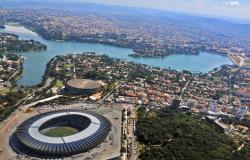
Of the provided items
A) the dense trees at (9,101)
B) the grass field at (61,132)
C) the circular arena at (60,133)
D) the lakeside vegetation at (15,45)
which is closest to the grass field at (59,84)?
the dense trees at (9,101)

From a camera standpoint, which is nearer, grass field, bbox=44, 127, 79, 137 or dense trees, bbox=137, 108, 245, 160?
dense trees, bbox=137, 108, 245, 160

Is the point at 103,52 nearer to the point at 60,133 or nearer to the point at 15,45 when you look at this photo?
the point at 15,45

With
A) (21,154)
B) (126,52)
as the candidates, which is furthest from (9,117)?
(126,52)

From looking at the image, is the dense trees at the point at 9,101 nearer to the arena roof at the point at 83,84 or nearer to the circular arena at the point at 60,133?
the circular arena at the point at 60,133

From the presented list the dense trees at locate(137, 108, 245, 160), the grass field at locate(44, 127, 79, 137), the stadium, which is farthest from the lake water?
the dense trees at locate(137, 108, 245, 160)

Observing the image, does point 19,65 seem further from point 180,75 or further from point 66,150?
point 66,150

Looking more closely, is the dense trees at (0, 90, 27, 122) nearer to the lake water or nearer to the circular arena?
the circular arena

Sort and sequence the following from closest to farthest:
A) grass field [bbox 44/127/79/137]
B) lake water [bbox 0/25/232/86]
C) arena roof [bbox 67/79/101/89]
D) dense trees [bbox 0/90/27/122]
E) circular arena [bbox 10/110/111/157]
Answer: circular arena [bbox 10/110/111/157], grass field [bbox 44/127/79/137], dense trees [bbox 0/90/27/122], arena roof [bbox 67/79/101/89], lake water [bbox 0/25/232/86]
